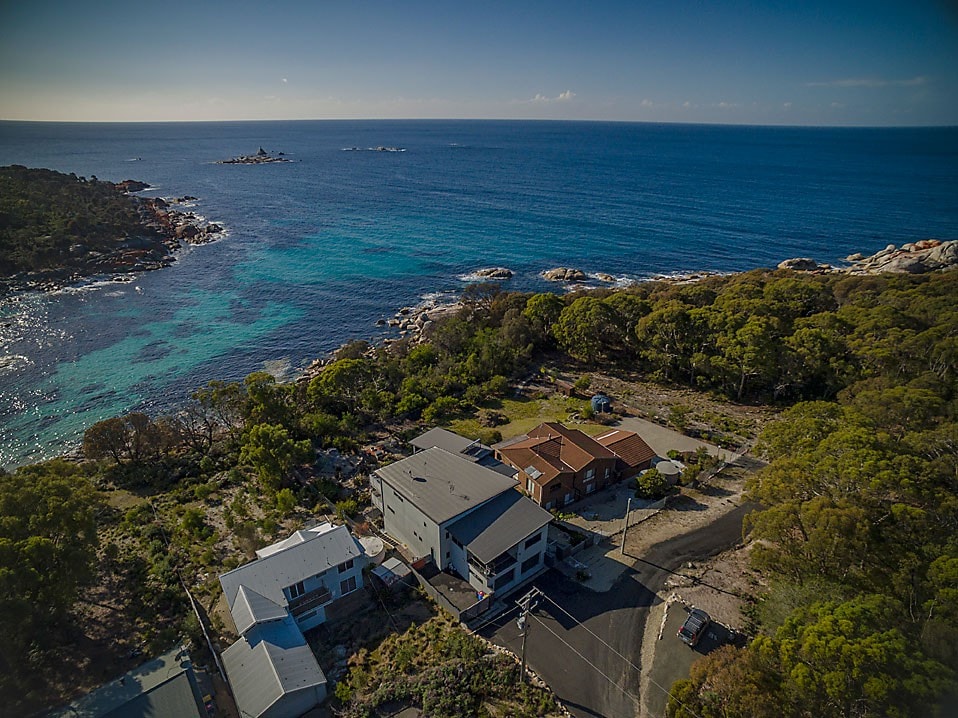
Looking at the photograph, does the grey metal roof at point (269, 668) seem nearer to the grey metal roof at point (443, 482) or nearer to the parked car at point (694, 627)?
the grey metal roof at point (443, 482)

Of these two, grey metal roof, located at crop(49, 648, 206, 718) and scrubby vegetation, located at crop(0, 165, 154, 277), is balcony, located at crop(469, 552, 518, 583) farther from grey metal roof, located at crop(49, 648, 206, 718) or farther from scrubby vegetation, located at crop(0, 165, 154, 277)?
scrubby vegetation, located at crop(0, 165, 154, 277)

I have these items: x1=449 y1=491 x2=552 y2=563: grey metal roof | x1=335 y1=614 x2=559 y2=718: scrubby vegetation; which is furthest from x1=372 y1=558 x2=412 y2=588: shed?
x1=449 y1=491 x2=552 y2=563: grey metal roof

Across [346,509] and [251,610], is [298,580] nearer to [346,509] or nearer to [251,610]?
[251,610]

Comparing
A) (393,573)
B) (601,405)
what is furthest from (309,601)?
(601,405)

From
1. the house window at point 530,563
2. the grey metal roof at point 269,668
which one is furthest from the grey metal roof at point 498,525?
the grey metal roof at point 269,668

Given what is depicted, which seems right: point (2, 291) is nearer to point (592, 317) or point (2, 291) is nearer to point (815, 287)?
point (592, 317)

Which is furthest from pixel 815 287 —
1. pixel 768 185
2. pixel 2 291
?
pixel 768 185
